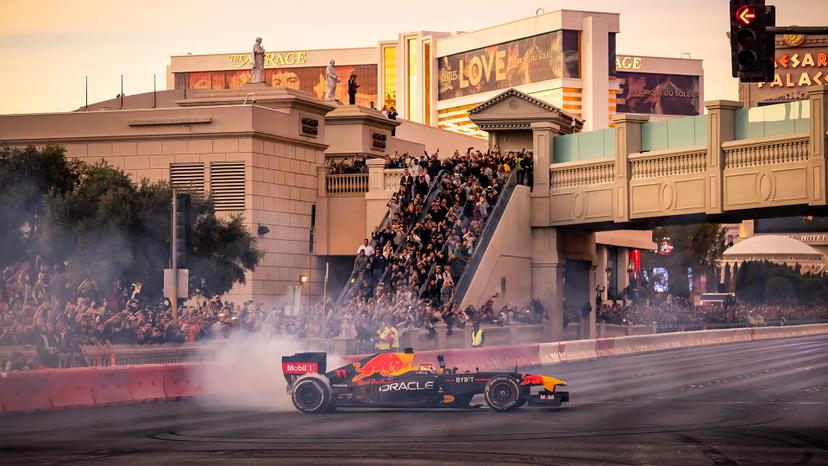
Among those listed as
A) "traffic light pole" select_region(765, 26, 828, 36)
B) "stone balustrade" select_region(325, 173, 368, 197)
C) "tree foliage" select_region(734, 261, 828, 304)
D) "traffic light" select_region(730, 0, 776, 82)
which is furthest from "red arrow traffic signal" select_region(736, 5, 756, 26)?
"tree foliage" select_region(734, 261, 828, 304)

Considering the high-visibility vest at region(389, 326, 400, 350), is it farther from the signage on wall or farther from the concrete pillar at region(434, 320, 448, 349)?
the signage on wall

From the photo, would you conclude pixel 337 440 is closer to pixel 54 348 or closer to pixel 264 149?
pixel 54 348

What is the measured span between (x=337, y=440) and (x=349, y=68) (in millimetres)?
130439

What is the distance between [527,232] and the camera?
2186 inches

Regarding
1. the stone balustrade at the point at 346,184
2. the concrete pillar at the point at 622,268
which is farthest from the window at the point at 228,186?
the concrete pillar at the point at 622,268

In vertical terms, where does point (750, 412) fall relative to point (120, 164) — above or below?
below

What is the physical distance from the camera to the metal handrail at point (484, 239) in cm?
4941

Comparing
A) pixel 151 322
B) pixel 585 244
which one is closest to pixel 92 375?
pixel 151 322

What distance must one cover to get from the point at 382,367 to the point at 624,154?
27.2m

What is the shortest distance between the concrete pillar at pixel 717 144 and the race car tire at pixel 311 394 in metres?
24.6

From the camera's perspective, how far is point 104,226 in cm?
4919

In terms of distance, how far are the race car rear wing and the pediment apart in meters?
32.9

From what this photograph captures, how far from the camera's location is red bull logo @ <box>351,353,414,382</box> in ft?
87.3

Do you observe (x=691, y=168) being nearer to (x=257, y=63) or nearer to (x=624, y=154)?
(x=624, y=154)
